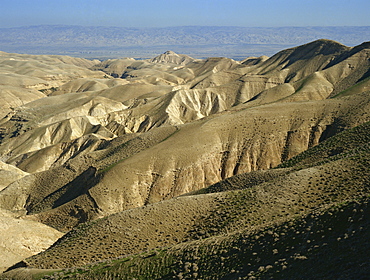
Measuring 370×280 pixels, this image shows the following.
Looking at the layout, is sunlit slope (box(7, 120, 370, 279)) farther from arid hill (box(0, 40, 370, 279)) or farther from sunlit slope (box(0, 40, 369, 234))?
sunlit slope (box(0, 40, 369, 234))

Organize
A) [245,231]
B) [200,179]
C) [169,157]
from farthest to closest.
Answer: [200,179]
[169,157]
[245,231]

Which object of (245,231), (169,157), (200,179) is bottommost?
(200,179)

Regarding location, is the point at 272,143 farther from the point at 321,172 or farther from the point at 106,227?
the point at 106,227

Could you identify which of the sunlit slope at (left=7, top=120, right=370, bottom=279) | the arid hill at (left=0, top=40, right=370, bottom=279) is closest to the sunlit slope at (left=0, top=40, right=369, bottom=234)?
the arid hill at (left=0, top=40, right=370, bottom=279)

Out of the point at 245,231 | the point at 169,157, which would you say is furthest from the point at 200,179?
the point at 245,231

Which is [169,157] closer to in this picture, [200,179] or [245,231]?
[200,179]

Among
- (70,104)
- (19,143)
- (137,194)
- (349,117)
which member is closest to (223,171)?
(137,194)

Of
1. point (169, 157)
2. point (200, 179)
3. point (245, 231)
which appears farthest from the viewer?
point (200, 179)

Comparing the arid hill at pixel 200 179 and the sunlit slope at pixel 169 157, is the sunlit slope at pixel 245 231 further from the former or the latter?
the sunlit slope at pixel 169 157
